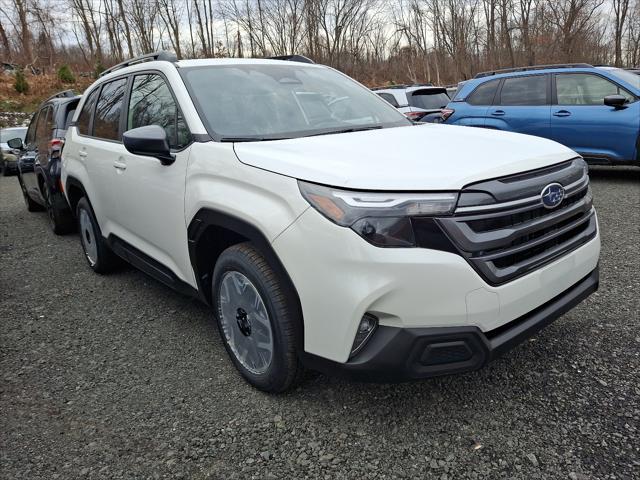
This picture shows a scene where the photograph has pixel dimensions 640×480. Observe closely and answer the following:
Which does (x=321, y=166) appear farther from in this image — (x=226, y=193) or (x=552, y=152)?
(x=552, y=152)

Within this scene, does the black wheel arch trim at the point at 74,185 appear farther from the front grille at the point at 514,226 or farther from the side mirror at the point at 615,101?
the side mirror at the point at 615,101

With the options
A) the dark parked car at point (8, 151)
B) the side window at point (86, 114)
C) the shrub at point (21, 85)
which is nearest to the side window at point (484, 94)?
the side window at point (86, 114)

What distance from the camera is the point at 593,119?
6.81 meters

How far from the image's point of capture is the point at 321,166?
2.03 metres

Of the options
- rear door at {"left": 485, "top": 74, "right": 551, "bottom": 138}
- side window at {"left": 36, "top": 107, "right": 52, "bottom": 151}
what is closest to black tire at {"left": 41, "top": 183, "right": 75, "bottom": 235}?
side window at {"left": 36, "top": 107, "right": 52, "bottom": 151}

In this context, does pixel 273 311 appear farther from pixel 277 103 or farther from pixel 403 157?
pixel 277 103

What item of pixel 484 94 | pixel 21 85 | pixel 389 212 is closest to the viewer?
pixel 389 212

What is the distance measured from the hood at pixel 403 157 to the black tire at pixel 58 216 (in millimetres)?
4607

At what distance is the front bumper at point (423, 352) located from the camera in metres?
1.88

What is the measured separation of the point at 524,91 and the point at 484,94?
2.23ft

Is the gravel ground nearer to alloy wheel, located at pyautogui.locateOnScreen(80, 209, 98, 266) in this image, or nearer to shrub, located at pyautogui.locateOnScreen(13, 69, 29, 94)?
alloy wheel, located at pyautogui.locateOnScreen(80, 209, 98, 266)

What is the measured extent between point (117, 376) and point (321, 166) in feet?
5.84

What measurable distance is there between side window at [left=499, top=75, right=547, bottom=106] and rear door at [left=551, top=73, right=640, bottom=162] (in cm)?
20

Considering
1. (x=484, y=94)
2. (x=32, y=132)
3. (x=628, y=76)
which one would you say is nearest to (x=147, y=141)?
(x=32, y=132)
